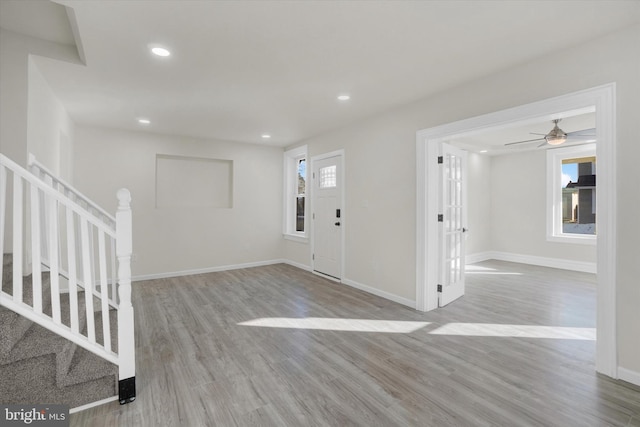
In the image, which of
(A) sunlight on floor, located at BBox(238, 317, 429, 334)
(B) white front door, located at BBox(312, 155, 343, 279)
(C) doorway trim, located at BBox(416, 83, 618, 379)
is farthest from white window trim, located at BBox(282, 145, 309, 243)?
(C) doorway trim, located at BBox(416, 83, 618, 379)

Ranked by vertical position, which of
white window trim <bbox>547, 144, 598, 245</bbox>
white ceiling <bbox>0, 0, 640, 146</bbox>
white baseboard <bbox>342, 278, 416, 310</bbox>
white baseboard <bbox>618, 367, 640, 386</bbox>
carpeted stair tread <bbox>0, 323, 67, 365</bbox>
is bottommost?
white baseboard <bbox>618, 367, 640, 386</bbox>

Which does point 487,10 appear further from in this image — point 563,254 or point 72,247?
point 563,254

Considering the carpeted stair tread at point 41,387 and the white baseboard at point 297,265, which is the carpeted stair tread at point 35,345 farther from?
the white baseboard at point 297,265

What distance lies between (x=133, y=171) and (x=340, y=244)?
11.8 feet

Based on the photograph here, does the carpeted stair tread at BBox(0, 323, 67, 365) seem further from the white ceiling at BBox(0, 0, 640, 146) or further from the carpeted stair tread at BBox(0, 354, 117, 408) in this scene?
the white ceiling at BBox(0, 0, 640, 146)

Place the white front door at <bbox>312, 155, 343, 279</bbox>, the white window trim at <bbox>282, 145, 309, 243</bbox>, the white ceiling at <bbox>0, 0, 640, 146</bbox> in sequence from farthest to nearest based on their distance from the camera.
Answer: the white window trim at <bbox>282, 145, 309, 243</bbox> < the white front door at <bbox>312, 155, 343, 279</bbox> < the white ceiling at <bbox>0, 0, 640, 146</bbox>

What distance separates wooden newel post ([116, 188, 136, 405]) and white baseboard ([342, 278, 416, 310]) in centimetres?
288

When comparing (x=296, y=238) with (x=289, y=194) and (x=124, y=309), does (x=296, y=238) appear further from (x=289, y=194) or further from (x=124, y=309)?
(x=124, y=309)

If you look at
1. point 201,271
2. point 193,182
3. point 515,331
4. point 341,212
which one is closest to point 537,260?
point 515,331

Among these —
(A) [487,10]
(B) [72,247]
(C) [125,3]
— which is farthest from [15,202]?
(A) [487,10]

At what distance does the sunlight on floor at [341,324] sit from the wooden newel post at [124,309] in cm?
132

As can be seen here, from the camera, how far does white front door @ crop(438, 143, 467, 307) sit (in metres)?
3.64

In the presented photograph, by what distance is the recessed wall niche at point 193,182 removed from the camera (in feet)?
17.7

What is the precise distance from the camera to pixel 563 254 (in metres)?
6.01
